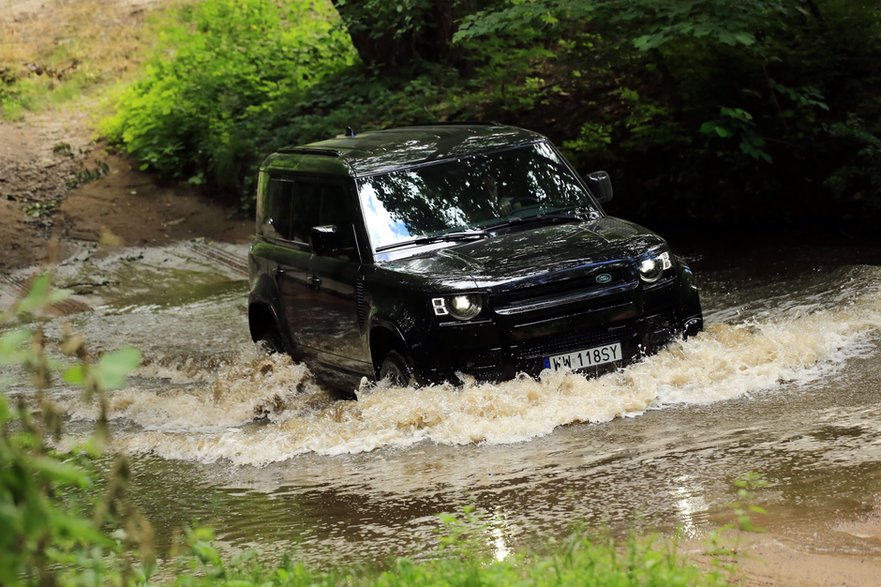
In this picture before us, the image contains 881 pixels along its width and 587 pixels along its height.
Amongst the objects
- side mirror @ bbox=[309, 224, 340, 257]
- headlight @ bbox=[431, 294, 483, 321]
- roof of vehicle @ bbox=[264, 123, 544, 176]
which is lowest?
headlight @ bbox=[431, 294, 483, 321]

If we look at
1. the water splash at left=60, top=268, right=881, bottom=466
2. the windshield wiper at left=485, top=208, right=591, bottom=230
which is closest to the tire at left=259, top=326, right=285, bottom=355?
the water splash at left=60, top=268, right=881, bottom=466

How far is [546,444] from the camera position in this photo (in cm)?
689

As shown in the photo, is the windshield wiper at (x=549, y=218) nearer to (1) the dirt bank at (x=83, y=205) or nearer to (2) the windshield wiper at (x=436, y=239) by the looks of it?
(2) the windshield wiper at (x=436, y=239)

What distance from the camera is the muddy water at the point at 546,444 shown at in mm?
5438

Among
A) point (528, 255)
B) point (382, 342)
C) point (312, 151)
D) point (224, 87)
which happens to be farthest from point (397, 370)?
point (224, 87)

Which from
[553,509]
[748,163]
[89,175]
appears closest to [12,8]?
[89,175]

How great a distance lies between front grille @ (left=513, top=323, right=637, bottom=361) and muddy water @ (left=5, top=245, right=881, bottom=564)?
0.58 feet

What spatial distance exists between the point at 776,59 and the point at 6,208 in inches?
532

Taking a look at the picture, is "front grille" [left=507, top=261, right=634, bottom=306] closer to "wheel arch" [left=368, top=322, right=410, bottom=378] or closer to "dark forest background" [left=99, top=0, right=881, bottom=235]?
"wheel arch" [left=368, top=322, right=410, bottom=378]

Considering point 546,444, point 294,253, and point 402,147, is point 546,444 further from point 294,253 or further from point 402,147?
point 294,253

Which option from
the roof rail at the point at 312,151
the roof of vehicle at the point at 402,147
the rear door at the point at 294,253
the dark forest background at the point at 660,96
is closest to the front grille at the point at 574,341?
the roof of vehicle at the point at 402,147

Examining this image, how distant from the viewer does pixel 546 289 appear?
7.60m

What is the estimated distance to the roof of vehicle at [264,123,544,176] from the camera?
8.90m

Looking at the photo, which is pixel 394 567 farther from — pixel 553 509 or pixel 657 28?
pixel 657 28
